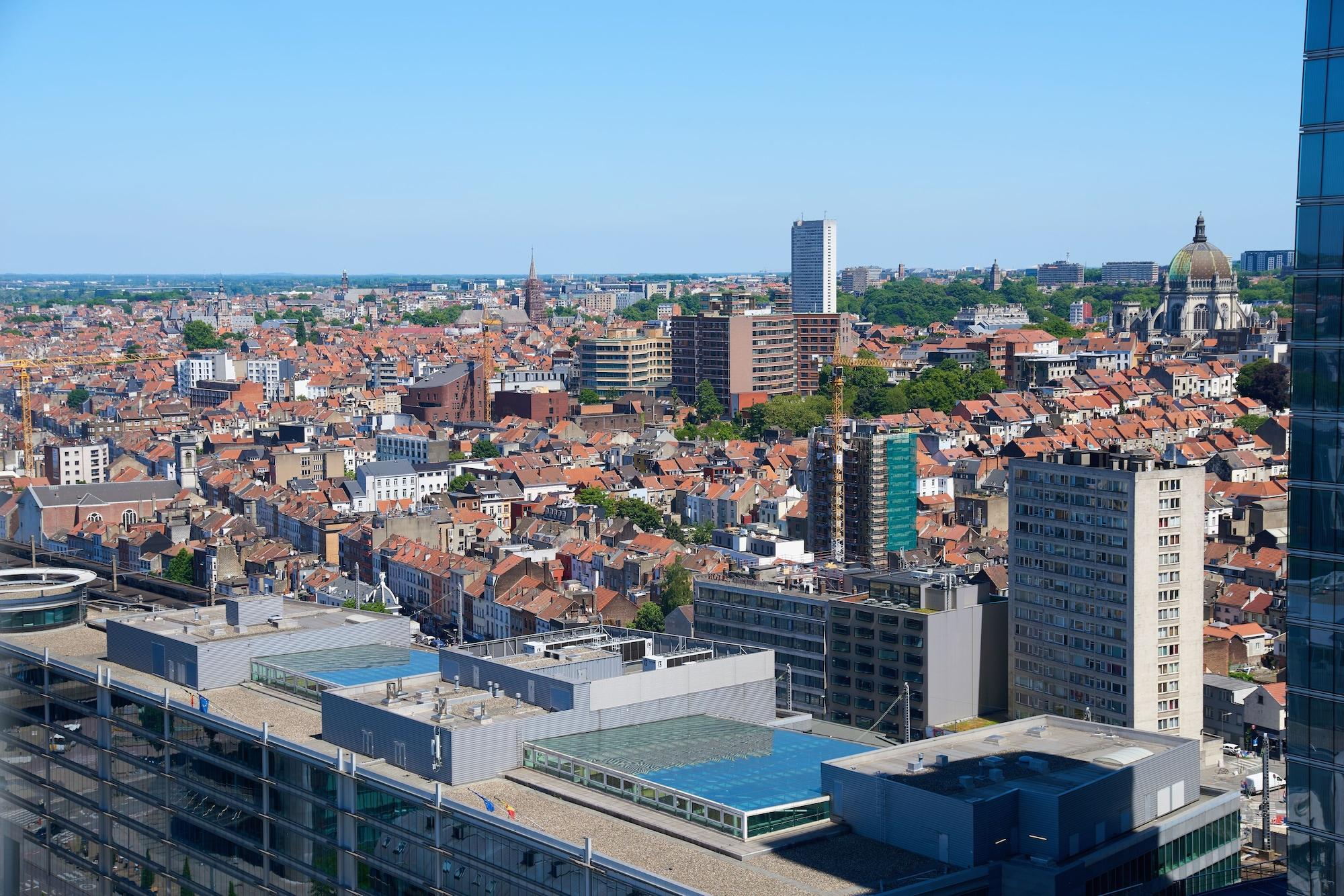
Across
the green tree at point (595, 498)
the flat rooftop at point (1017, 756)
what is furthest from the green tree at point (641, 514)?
the flat rooftop at point (1017, 756)

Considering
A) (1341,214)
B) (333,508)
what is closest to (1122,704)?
(1341,214)

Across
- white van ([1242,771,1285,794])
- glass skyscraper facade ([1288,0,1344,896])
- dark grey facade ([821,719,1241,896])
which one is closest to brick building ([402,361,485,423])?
white van ([1242,771,1285,794])

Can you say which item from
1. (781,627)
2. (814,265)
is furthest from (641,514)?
(814,265)

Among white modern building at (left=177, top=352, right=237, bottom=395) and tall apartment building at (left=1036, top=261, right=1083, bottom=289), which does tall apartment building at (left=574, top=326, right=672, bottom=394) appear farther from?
tall apartment building at (left=1036, top=261, right=1083, bottom=289)

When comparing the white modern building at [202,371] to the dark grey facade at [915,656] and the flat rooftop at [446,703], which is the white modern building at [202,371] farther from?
the flat rooftop at [446,703]

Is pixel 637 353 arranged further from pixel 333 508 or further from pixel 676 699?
pixel 676 699
